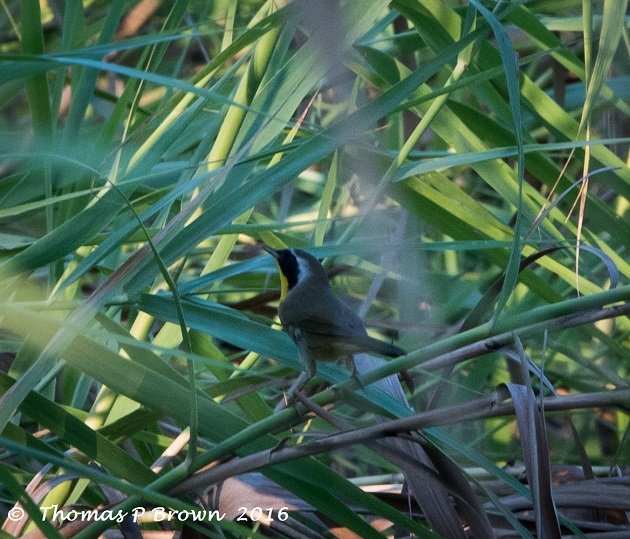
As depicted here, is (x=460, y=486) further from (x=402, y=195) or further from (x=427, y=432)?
(x=402, y=195)

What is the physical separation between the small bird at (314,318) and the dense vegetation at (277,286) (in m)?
0.05

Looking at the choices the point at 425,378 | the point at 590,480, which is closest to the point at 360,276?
the point at 425,378

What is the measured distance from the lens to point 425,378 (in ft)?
8.54

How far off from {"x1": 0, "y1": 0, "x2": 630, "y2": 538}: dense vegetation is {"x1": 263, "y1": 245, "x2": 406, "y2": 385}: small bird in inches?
1.9

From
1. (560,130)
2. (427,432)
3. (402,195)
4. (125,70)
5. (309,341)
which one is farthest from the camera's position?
(560,130)

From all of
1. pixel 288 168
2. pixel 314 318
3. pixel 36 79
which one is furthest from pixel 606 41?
pixel 36 79

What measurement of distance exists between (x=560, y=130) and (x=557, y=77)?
0.97 metres

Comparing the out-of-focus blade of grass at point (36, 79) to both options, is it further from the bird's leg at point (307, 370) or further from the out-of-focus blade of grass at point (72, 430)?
the bird's leg at point (307, 370)

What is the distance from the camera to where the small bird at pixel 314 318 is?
1.78 m

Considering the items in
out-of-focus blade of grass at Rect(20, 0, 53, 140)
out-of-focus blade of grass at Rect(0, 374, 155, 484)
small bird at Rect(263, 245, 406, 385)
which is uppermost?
out-of-focus blade of grass at Rect(20, 0, 53, 140)

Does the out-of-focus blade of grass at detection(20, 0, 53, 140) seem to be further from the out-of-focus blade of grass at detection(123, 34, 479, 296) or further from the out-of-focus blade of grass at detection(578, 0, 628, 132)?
the out-of-focus blade of grass at detection(578, 0, 628, 132)

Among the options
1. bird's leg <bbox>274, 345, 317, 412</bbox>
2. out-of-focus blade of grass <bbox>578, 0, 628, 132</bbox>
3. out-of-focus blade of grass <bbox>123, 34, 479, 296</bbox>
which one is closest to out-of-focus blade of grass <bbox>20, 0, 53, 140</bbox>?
out-of-focus blade of grass <bbox>123, 34, 479, 296</bbox>

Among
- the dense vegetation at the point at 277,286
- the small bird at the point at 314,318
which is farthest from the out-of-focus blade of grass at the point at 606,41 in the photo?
the small bird at the point at 314,318

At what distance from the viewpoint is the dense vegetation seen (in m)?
1.40
